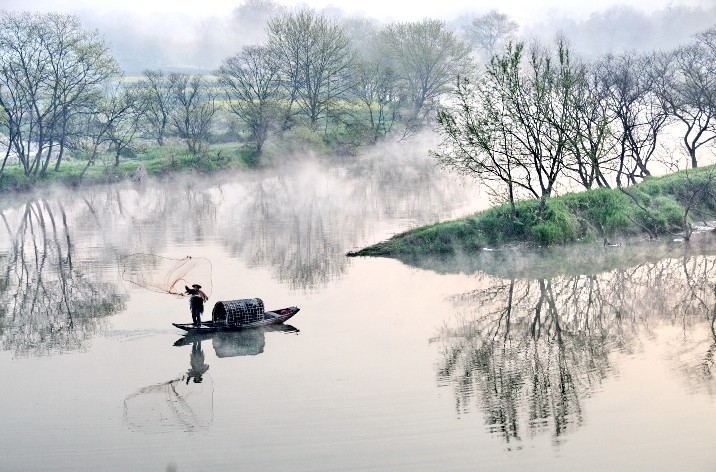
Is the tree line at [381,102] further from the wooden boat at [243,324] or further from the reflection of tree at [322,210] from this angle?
the wooden boat at [243,324]

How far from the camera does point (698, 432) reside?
18781 mm

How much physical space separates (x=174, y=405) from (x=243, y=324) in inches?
240

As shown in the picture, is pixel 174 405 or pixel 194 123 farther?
pixel 194 123

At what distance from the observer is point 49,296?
3356 centimetres

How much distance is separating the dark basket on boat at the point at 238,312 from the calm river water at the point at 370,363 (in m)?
0.51

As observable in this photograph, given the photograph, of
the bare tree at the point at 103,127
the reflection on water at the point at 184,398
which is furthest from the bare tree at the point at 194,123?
the reflection on water at the point at 184,398

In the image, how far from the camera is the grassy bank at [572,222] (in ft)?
134

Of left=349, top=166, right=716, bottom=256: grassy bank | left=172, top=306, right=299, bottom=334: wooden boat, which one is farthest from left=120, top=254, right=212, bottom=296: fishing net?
left=349, top=166, right=716, bottom=256: grassy bank

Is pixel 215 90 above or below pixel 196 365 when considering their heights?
above

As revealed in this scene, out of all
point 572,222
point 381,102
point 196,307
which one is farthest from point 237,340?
Result: point 381,102

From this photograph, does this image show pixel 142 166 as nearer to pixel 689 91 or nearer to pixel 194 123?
pixel 194 123

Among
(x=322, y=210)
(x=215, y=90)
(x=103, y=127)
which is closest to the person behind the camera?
(x=322, y=210)

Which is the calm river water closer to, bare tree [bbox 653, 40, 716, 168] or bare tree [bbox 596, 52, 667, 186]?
bare tree [bbox 596, 52, 667, 186]

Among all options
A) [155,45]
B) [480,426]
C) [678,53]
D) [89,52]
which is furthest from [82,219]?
[155,45]
